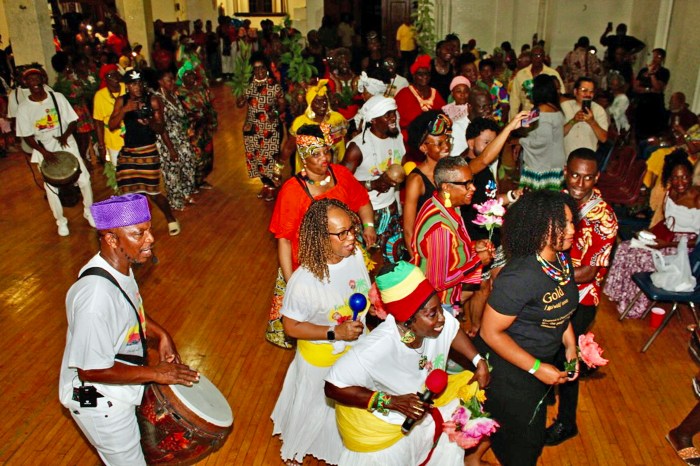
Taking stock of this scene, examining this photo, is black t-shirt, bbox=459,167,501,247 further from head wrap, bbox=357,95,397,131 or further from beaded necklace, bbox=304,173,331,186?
beaded necklace, bbox=304,173,331,186

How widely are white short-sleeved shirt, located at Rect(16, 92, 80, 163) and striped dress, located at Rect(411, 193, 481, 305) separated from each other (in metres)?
4.97

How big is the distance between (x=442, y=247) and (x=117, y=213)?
74.1 inches

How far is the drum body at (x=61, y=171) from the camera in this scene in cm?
686

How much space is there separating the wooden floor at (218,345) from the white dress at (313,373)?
0.39 meters

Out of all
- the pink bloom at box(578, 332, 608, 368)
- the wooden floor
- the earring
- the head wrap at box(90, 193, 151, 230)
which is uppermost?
the head wrap at box(90, 193, 151, 230)

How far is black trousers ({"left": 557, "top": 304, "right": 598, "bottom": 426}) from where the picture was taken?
3.93 metres

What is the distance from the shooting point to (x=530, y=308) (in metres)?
3.09

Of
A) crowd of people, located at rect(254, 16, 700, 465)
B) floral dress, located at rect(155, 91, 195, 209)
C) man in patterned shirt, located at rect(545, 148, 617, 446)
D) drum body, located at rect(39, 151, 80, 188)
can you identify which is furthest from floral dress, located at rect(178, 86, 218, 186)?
man in patterned shirt, located at rect(545, 148, 617, 446)

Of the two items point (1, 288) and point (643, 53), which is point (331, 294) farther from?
point (643, 53)

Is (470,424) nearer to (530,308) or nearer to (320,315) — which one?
(530,308)

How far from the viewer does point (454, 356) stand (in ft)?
14.9

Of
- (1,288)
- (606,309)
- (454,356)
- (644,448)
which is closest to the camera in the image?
(644,448)

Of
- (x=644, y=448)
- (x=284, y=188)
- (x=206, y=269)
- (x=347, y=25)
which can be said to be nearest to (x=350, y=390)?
(x=284, y=188)

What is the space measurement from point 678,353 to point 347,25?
1352 centimetres
